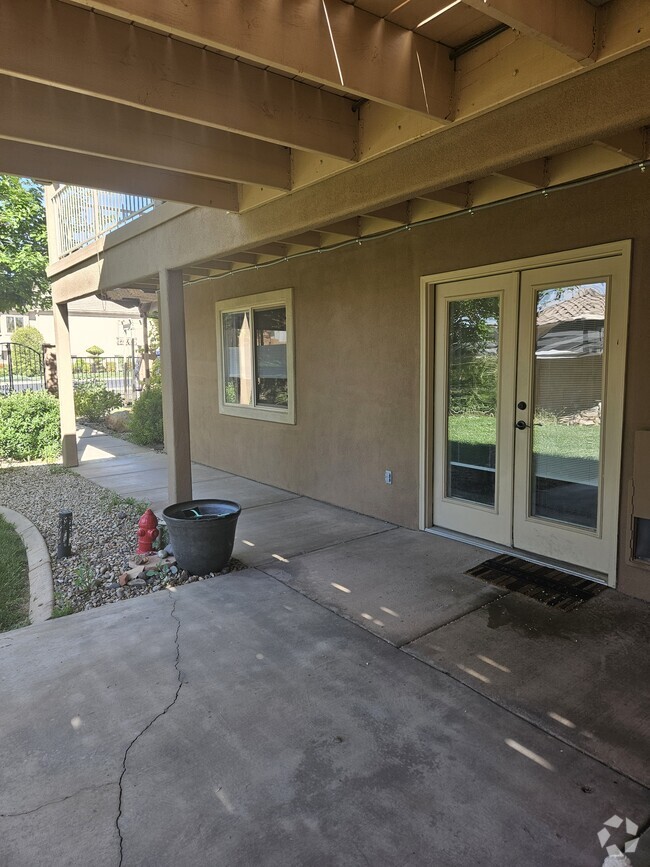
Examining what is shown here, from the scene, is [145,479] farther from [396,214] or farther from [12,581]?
[396,214]

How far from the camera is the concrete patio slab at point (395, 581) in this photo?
11.5ft

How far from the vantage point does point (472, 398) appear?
15.5 feet

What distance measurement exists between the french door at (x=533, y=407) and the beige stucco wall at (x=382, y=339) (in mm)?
148

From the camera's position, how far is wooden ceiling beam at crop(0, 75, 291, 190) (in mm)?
3043

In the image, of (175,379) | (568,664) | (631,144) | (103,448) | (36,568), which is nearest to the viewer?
(568,664)

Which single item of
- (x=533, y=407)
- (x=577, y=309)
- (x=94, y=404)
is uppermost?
(x=577, y=309)

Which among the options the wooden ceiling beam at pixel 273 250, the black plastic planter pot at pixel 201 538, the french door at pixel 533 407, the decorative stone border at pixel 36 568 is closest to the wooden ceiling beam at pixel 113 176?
the wooden ceiling beam at pixel 273 250

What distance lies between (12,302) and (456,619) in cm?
1357

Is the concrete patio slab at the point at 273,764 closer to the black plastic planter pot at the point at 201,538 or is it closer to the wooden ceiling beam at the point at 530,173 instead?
the black plastic planter pot at the point at 201,538

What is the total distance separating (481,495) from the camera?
15.6 ft

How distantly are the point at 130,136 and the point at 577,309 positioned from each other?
10.1 ft

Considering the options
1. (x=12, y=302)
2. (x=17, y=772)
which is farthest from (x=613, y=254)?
(x=12, y=302)

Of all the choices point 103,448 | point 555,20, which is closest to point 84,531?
point 103,448

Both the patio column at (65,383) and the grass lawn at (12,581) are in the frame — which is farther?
the patio column at (65,383)
